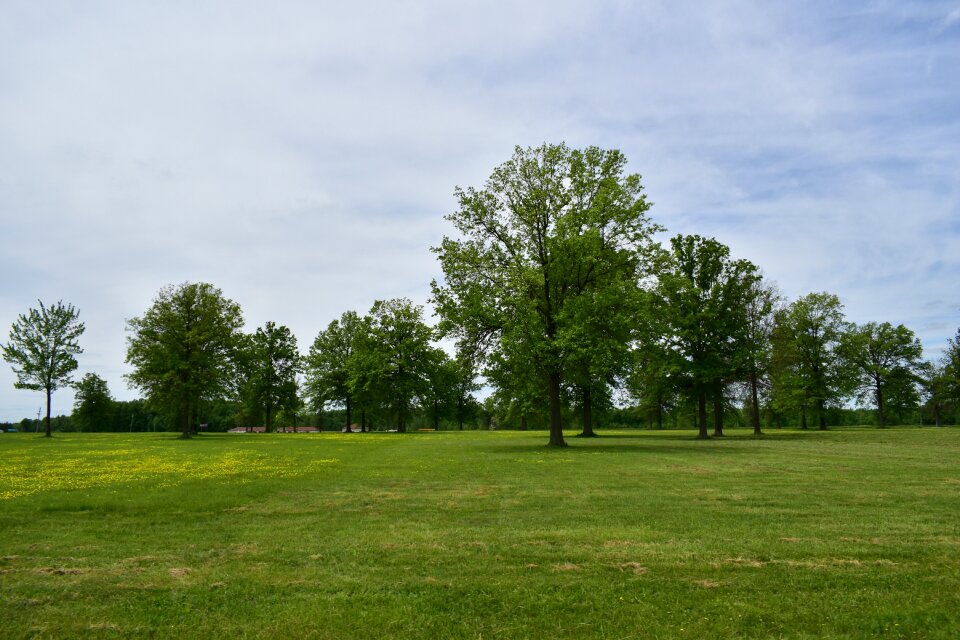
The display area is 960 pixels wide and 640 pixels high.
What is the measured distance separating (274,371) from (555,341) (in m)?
67.4

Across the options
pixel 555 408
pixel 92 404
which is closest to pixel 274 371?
pixel 92 404

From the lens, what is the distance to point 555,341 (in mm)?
29656

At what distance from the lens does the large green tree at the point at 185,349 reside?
56.5 m

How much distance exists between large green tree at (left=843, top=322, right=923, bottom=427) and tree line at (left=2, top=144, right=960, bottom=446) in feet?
0.85

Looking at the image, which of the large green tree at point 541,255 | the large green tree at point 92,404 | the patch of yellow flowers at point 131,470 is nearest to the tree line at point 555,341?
the large green tree at point 541,255

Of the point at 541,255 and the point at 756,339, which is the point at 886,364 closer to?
the point at 756,339

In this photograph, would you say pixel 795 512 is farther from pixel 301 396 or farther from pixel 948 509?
pixel 301 396

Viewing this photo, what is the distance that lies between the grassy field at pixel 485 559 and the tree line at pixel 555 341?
1710 cm

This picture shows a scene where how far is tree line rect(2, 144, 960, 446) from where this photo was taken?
32.7 metres

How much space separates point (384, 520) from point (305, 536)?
1.82 metres

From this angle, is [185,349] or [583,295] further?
A: [185,349]

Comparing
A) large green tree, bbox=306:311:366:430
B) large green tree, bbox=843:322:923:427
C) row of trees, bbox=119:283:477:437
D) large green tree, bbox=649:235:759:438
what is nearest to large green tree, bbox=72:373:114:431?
row of trees, bbox=119:283:477:437

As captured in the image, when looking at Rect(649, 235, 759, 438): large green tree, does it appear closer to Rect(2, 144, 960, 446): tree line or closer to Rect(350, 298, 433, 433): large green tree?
Rect(2, 144, 960, 446): tree line

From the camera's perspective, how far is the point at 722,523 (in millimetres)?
10508
